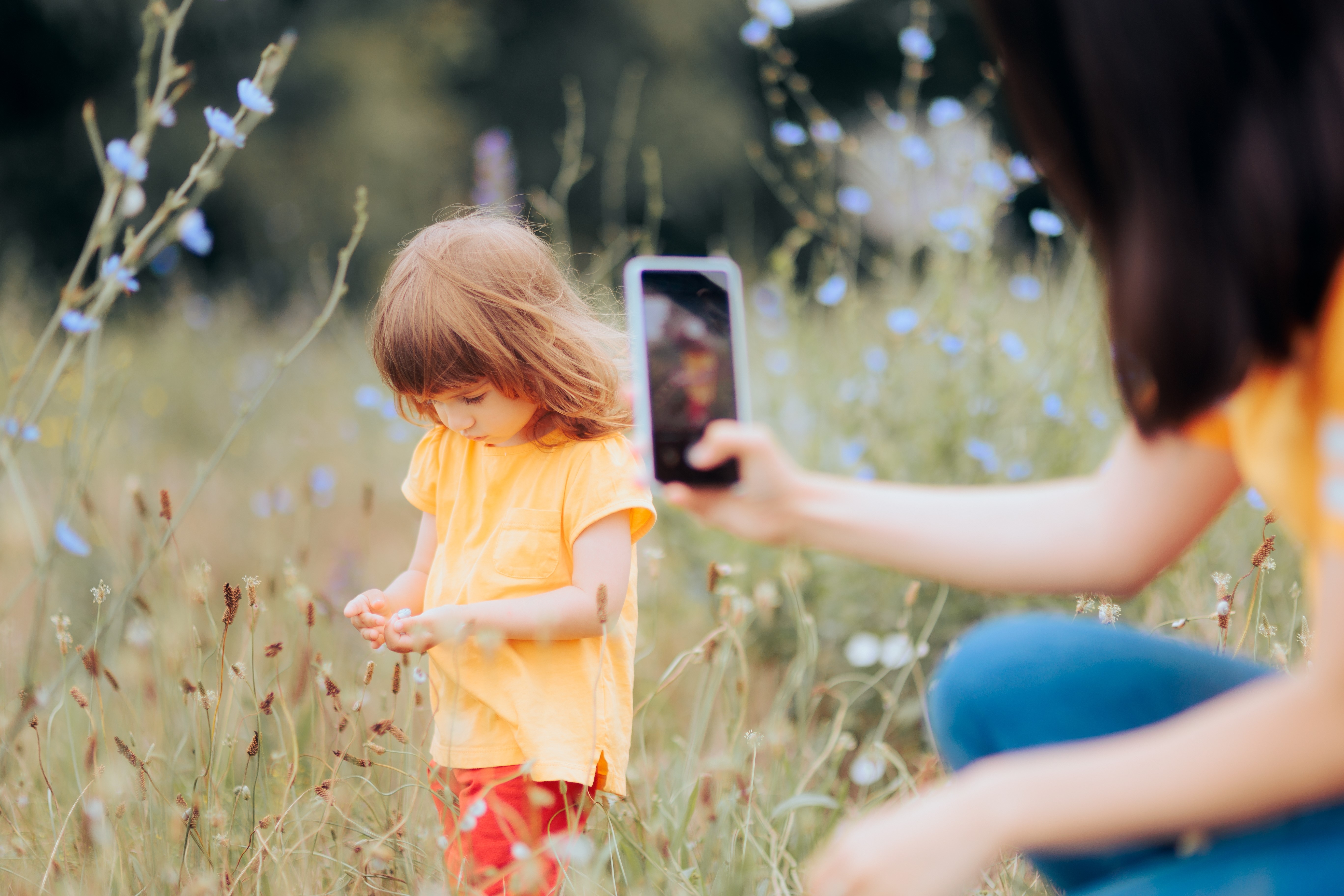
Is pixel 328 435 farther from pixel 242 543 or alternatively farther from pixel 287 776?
pixel 287 776

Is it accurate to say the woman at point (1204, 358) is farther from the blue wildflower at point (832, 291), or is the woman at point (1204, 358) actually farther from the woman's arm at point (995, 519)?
the blue wildflower at point (832, 291)

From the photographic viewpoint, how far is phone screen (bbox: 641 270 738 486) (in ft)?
3.07

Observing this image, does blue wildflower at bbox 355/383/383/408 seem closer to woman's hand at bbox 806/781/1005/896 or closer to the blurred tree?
woman's hand at bbox 806/781/1005/896

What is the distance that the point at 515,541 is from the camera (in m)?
1.24

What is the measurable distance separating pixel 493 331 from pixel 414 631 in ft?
1.11

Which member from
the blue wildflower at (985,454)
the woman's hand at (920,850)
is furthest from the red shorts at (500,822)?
the blue wildflower at (985,454)

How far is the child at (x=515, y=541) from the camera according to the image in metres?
1.19

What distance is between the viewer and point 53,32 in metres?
7.74

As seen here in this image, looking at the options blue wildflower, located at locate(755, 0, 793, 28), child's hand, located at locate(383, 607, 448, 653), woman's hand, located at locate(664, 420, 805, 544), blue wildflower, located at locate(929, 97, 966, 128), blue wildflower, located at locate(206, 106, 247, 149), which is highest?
blue wildflower, located at locate(206, 106, 247, 149)

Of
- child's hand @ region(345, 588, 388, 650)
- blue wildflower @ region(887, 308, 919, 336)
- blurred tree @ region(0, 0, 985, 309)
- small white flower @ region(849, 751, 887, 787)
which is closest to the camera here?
child's hand @ region(345, 588, 388, 650)

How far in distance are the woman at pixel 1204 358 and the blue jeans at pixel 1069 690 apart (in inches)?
3.8

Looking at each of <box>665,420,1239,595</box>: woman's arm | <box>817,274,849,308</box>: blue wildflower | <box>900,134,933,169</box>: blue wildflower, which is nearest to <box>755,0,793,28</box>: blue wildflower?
<box>900,134,933,169</box>: blue wildflower

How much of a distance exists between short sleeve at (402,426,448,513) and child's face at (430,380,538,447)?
10cm

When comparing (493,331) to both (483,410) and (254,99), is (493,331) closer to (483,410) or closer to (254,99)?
(483,410)
